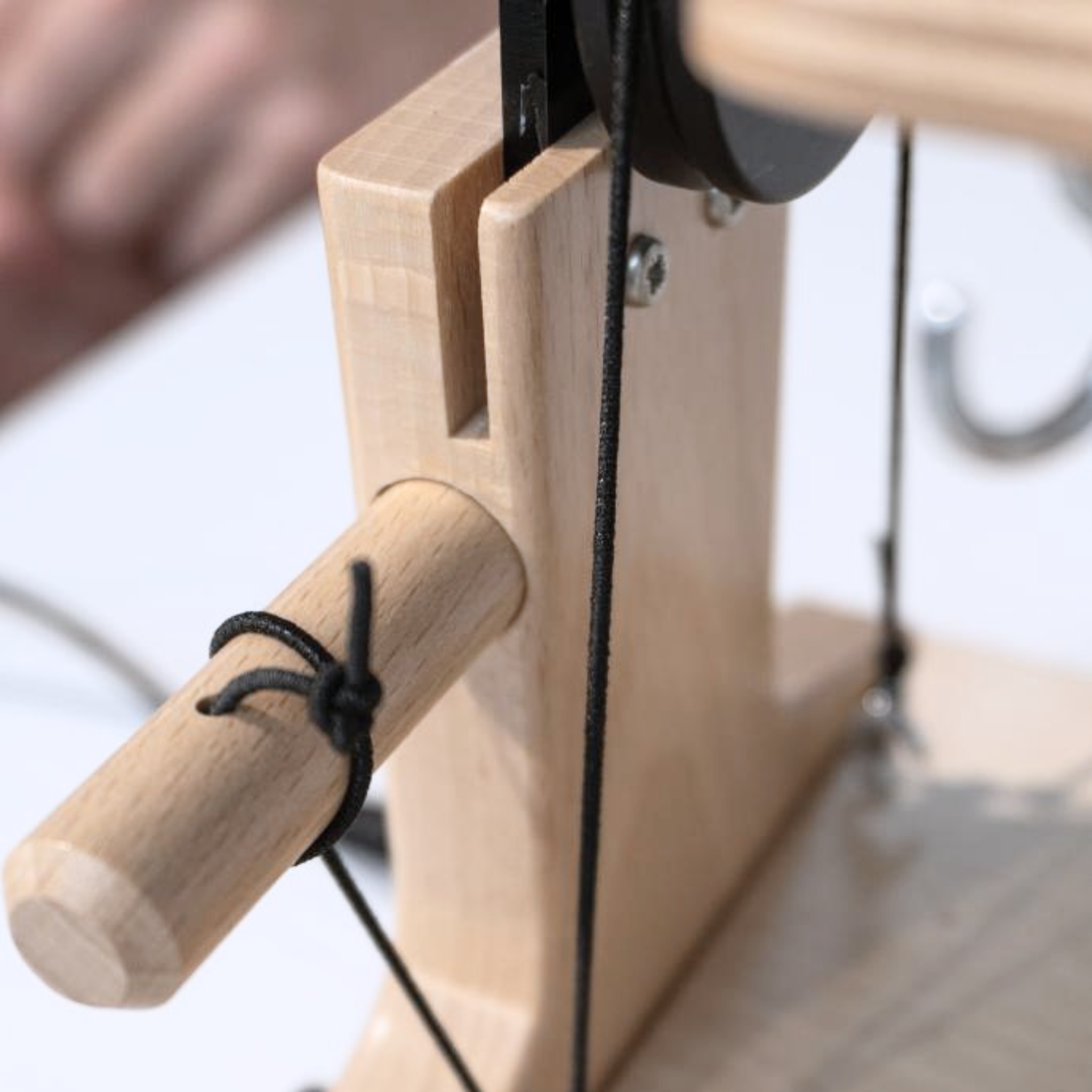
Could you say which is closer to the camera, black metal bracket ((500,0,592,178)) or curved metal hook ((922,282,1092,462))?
black metal bracket ((500,0,592,178))

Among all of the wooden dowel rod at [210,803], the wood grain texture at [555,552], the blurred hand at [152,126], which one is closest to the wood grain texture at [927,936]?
the wood grain texture at [555,552]

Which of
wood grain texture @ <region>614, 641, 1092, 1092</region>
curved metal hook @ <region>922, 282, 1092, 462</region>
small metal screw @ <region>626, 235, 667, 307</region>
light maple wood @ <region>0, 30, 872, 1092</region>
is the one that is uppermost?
small metal screw @ <region>626, 235, 667, 307</region>

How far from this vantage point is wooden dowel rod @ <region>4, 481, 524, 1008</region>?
197 millimetres

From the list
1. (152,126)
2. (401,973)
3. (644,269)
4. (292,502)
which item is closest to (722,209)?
(644,269)

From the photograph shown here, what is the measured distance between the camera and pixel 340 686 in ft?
0.71

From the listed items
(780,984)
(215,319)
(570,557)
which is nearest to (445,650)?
(570,557)

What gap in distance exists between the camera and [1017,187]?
Answer: 0.66m

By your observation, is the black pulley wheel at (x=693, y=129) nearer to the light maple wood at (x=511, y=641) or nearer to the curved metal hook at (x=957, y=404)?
the light maple wood at (x=511, y=641)

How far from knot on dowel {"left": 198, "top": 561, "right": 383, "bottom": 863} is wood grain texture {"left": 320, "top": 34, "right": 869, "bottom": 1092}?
5cm

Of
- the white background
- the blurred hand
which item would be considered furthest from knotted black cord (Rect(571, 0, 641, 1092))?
the blurred hand

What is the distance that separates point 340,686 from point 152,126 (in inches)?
26.0

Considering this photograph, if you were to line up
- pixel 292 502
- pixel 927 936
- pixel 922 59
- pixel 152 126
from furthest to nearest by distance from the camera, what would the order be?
pixel 152 126
pixel 292 502
pixel 927 936
pixel 922 59

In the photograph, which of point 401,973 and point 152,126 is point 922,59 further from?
point 152,126

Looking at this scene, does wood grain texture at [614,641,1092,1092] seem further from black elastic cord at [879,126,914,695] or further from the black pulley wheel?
the black pulley wheel
